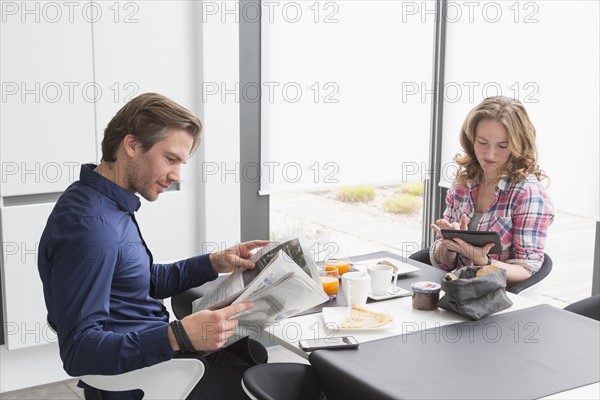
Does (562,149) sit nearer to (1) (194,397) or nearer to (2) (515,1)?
(2) (515,1)

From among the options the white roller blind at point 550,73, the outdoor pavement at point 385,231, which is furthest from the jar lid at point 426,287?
the outdoor pavement at point 385,231

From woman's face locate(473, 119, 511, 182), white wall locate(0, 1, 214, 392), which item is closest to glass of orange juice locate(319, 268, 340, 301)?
woman's face locate(473, 119, 511, 182)

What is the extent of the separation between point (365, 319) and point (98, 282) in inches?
29.3

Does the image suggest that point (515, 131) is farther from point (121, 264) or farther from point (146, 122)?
point (121, 264)

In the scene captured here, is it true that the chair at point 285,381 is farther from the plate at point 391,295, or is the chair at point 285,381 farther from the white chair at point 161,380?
the plate at point 391,295

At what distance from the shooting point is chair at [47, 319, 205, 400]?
2.04m

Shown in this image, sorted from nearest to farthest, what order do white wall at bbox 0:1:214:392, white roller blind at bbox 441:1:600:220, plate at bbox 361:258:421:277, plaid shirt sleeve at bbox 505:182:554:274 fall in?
1. plate at bbox 361:258:421:277
2. plaid shirt sleeve at bbox 505:182:554:274
3. white wall at bbox 0:1:214:392
4. white roller blind at bbox 441:1:600:220

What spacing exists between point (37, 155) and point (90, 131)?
246mm

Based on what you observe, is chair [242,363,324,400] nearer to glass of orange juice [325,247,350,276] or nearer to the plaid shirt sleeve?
glass of orange juice [325,247,350,276]

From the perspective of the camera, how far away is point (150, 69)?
11.7ft

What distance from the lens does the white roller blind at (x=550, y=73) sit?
11.3ft

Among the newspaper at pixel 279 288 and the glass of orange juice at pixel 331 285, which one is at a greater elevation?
the newspaper at pixel 279 288

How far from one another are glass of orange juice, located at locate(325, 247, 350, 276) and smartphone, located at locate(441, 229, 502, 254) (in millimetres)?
343

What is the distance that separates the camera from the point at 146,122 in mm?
2115
